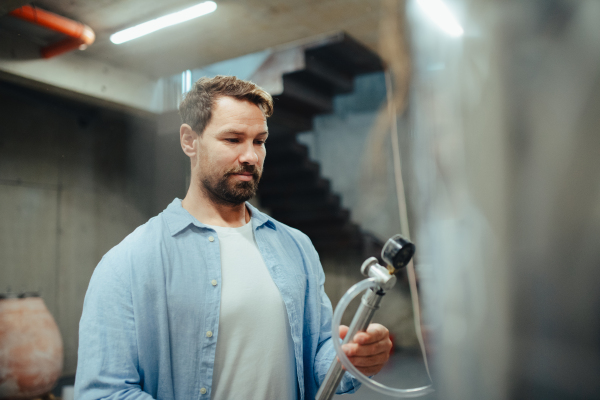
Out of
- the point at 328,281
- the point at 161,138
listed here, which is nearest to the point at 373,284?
A: the point at 161,138

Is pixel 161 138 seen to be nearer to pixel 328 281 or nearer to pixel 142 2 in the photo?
pixel 142 2

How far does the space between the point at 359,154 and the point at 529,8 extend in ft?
13.7

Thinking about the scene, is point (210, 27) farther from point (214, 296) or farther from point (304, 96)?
point (214, 296)

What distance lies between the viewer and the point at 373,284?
1.80 ft

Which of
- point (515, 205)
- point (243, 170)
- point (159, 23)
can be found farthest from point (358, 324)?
point (159, 23)

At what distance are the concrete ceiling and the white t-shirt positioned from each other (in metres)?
1.26

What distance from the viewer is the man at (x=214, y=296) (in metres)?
0.79

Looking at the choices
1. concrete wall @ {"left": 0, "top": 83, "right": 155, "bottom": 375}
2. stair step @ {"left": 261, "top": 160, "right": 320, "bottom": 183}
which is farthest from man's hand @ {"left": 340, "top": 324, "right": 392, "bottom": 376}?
stair step @ {"left": 261, "top": 160, "right": 320, "bottom": 183}

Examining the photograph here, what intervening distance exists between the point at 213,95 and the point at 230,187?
228 millimetres

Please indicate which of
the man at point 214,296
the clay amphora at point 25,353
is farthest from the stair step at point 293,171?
the man at point 214,296

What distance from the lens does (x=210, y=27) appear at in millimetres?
2531

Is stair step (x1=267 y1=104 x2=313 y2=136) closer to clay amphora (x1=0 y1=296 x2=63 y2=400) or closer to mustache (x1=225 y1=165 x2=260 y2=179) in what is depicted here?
clay amphora (x1=0 y1=296 x2=63 y2=400)

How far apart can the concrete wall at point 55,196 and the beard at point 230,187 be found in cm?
159

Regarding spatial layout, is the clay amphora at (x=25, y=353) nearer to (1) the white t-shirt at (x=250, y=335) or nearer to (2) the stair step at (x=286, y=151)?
(1) the white t-shirt at (x=250, y=335)
